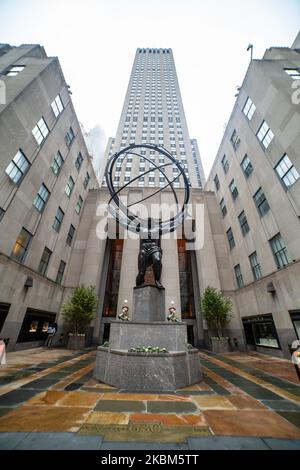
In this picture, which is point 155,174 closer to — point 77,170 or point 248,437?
point 77,170

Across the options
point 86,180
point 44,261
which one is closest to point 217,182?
point 86,180

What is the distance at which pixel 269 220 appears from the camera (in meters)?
15.5

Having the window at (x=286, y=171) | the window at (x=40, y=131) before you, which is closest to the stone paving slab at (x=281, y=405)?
the window at (x=286, y=171)

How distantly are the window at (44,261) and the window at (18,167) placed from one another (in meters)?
6.78

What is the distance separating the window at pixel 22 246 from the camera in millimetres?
13964

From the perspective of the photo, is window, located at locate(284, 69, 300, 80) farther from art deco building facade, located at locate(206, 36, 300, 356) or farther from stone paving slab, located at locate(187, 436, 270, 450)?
stone paving slab, located at locate(187, 436, 270, 450)

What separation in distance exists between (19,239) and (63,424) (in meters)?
14.3

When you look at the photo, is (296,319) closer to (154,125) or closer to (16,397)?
(16,397)

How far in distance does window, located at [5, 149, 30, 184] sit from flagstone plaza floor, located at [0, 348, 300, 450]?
12.9 meters

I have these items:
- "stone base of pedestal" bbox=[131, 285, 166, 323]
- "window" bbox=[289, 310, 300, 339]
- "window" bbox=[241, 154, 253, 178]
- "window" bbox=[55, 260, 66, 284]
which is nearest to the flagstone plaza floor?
"stone base of pedestal" bbox=[131, 285, 166, 323]

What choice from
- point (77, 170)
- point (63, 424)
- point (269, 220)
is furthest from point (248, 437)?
point (77, 170)

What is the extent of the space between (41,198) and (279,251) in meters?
21.1

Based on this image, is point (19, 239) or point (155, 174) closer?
point (19, 239)

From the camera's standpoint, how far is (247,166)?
19.1 metres
